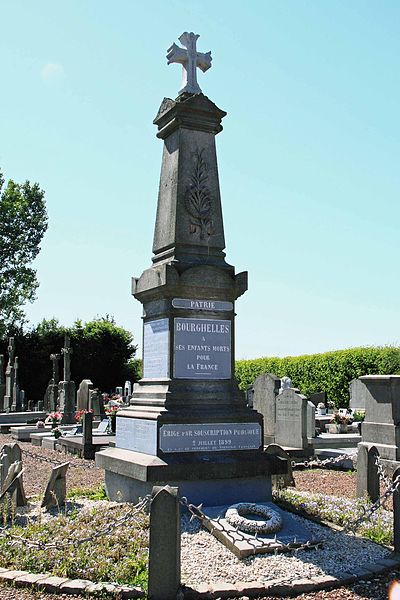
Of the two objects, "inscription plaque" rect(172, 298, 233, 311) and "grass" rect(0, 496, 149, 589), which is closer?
"grass" rect(0, 496, 149, 589)

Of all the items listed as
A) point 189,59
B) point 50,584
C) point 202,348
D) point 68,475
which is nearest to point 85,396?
point 68,475

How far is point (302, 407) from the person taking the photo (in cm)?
1424

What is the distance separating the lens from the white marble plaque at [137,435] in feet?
23.8

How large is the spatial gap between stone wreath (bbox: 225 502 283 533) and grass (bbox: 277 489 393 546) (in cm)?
79

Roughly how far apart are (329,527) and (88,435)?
866 cm

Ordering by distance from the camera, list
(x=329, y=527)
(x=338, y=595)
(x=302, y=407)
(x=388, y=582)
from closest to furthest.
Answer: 1. (x=338, y=595)
2. (x=388, y=582)
3. (x=329, y=527)
4. (x=302, y=407)

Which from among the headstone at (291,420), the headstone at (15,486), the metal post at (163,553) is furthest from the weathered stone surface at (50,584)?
the headstone at (291,420)

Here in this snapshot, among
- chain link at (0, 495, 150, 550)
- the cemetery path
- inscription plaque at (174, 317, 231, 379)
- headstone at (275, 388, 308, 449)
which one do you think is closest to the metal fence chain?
chain link at (0, 495, 150, 550)

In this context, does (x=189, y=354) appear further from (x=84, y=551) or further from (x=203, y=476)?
(x=84, y=551)

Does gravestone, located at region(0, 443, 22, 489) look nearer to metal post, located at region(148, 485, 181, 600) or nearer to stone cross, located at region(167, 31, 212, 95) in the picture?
metal post, located at region(148, 485, 181, 600)

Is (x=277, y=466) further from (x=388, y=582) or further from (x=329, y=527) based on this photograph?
(x=388, y=582)

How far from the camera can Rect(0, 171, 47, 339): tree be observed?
35.1m

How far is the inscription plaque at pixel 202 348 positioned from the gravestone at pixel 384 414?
490 centimetres

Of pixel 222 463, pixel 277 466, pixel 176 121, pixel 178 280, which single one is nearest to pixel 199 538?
pixel 222 463
